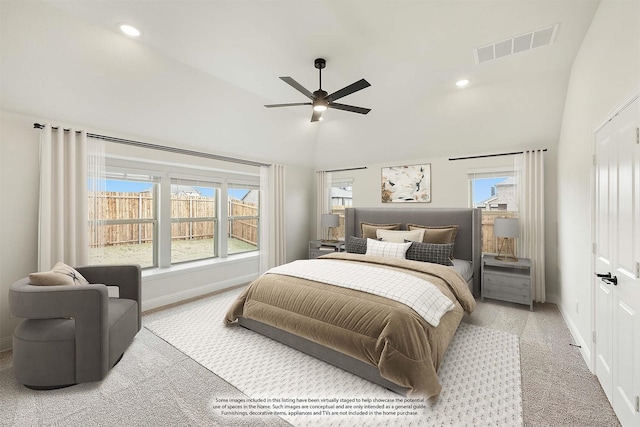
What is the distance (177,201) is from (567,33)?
5.09 metres

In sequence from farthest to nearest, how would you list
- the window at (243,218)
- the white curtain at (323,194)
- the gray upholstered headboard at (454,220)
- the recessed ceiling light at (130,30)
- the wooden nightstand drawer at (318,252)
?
the white curtain at (323,194) → the wooden nightstand drawer at (318,252) → the window at (243,218) → the gray upholstered headboard at (454,220) → the recessed ceiling light at (130,30)

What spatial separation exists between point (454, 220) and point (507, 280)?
3.57ft

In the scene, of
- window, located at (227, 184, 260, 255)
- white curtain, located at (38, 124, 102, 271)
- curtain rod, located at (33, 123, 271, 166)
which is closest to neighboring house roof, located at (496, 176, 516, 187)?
curtain rod, located at (33, 123, 271, 166)

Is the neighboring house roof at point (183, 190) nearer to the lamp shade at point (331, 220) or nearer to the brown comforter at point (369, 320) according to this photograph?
the brown comforter at point (369, 320)

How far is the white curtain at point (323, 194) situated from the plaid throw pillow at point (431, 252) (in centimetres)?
243

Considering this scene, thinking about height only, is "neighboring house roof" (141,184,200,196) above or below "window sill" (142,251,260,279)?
above

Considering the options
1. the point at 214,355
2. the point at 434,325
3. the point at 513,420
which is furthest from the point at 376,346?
the point at 214,355

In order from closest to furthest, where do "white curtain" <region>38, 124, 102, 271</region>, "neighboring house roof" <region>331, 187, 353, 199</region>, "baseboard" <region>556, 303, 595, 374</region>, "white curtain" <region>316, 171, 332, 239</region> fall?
"baseboard" <region>556, 303, 595, 374</region> → "white curtain" <region>38, 124, 102, 271</region> → "neighboring house roof" <region>331, 187, 353, 199</region> → "white curtain" <region>316, 171, 332, 239</region>

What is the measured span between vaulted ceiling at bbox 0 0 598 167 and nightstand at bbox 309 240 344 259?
231 centimetres

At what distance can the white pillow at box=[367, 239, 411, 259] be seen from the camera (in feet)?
12.6

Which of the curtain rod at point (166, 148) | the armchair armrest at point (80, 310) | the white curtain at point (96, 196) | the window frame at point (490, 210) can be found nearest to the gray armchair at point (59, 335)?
the armchair armrest at point (80, 310)

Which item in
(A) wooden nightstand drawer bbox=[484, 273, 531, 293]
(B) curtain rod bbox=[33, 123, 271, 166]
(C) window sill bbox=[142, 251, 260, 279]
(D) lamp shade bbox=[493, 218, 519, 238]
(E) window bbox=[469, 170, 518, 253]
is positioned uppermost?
(B) curtain rod bbox=[33, 123, 271, 166]

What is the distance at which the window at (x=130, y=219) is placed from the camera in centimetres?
371

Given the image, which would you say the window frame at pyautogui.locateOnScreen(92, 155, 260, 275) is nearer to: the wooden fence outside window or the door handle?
the wooden fence outside window
